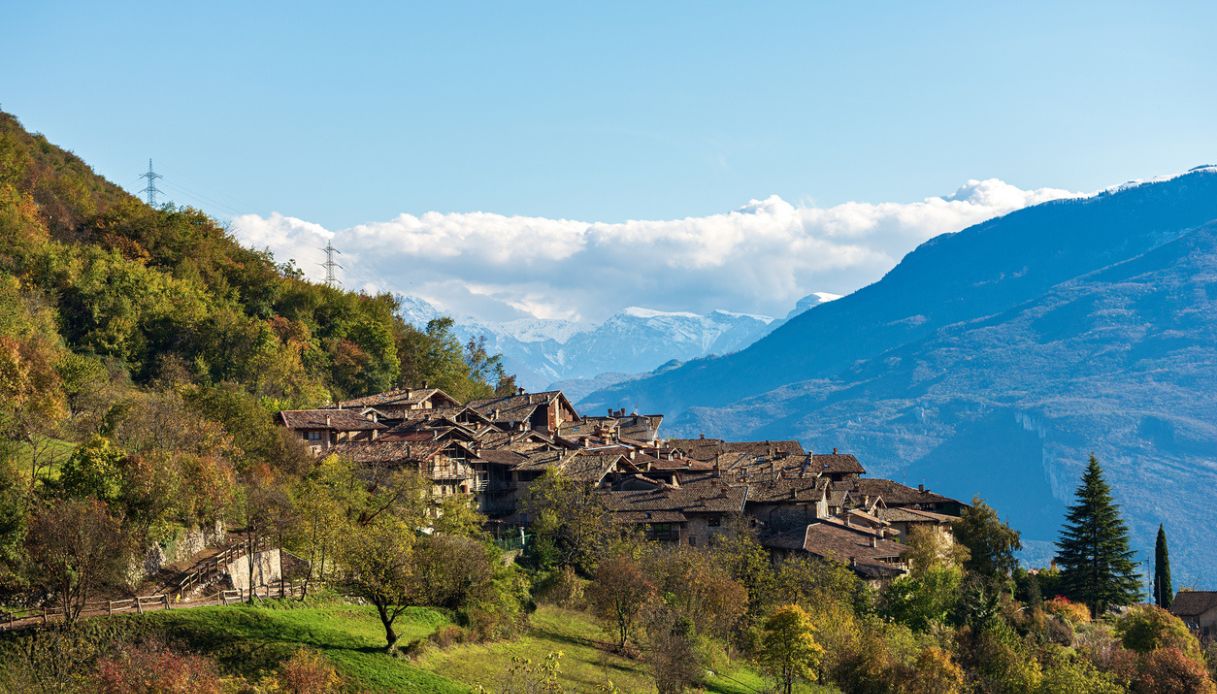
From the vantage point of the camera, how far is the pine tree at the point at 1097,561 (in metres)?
79.9

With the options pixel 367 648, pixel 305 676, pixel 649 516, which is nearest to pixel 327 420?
pixel 649 516

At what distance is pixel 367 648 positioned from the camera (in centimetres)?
4672

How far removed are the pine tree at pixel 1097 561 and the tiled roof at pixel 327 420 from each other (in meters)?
45.8

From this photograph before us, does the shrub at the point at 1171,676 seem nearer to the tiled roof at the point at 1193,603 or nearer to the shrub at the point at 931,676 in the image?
the shrub at the point at 931,676

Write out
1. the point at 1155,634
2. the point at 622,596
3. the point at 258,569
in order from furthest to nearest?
the point at 1155,634 → the point at 622,596 → the point at 258,569

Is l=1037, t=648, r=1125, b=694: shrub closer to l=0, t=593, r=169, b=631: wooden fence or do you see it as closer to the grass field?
the grass field

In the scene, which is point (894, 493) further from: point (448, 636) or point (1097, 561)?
point (448, 636)

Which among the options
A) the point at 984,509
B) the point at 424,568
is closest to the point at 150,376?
the point at 424,568

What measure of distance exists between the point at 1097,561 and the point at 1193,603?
47.3ft

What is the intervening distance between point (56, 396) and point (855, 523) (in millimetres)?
46481

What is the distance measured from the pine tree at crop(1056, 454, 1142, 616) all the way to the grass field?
33513 millimetres

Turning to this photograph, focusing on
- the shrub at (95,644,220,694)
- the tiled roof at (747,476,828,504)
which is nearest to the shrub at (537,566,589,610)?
the tiled roof at (747,476,828,504)

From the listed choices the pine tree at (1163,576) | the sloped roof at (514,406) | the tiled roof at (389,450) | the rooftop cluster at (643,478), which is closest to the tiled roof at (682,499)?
the rooftop cluster at (643,478)

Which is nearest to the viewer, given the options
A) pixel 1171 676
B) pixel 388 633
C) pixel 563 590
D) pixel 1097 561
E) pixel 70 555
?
pixel 70 555
